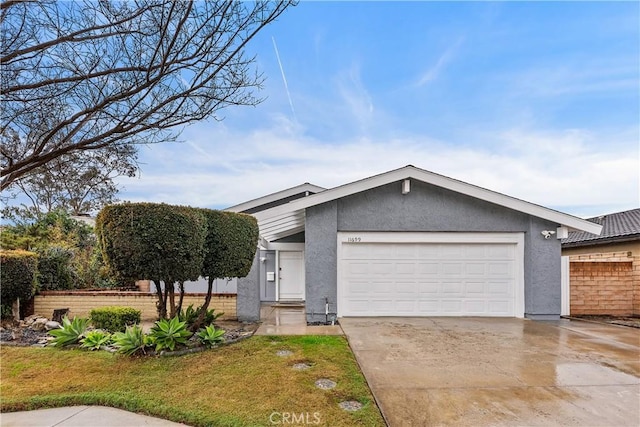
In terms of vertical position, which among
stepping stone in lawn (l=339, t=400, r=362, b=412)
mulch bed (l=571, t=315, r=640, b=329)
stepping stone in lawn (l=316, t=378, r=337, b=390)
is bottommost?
mulch bed (l=571, t=315, r=640, b=329)

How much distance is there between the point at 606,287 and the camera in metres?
12.2

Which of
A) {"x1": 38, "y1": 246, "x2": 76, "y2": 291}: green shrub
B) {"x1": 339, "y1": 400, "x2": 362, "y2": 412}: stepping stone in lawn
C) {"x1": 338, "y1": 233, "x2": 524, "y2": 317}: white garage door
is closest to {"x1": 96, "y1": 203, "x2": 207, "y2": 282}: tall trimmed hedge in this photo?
{"x1": 339, "y1": 400, "x2": 362, "y2": 412}: stepping stone in lawn

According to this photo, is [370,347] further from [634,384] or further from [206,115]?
[206,115]

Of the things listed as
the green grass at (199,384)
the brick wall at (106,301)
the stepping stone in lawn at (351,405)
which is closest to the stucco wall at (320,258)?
the brick wall at (106,301)

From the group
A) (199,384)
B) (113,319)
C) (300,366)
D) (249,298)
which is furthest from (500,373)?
(113,319)

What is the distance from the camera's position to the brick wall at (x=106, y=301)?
35.2 ft

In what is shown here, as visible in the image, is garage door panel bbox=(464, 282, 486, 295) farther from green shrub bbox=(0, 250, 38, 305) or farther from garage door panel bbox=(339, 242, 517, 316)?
green shrub bbox=(0, 250, 38, 305)

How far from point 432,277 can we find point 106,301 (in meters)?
9.92

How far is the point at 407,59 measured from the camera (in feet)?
37.7

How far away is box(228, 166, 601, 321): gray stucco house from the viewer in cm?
1025

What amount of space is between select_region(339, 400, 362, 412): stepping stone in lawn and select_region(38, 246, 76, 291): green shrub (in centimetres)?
1138

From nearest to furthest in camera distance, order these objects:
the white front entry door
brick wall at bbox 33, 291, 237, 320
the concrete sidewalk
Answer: the concrete sidewalk < brick wall at bbox 33, 291, 237, 320 < the white front entry door

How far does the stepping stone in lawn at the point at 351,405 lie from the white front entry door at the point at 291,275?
10963 mm

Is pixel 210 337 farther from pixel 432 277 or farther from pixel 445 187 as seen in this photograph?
pixel 445 187
